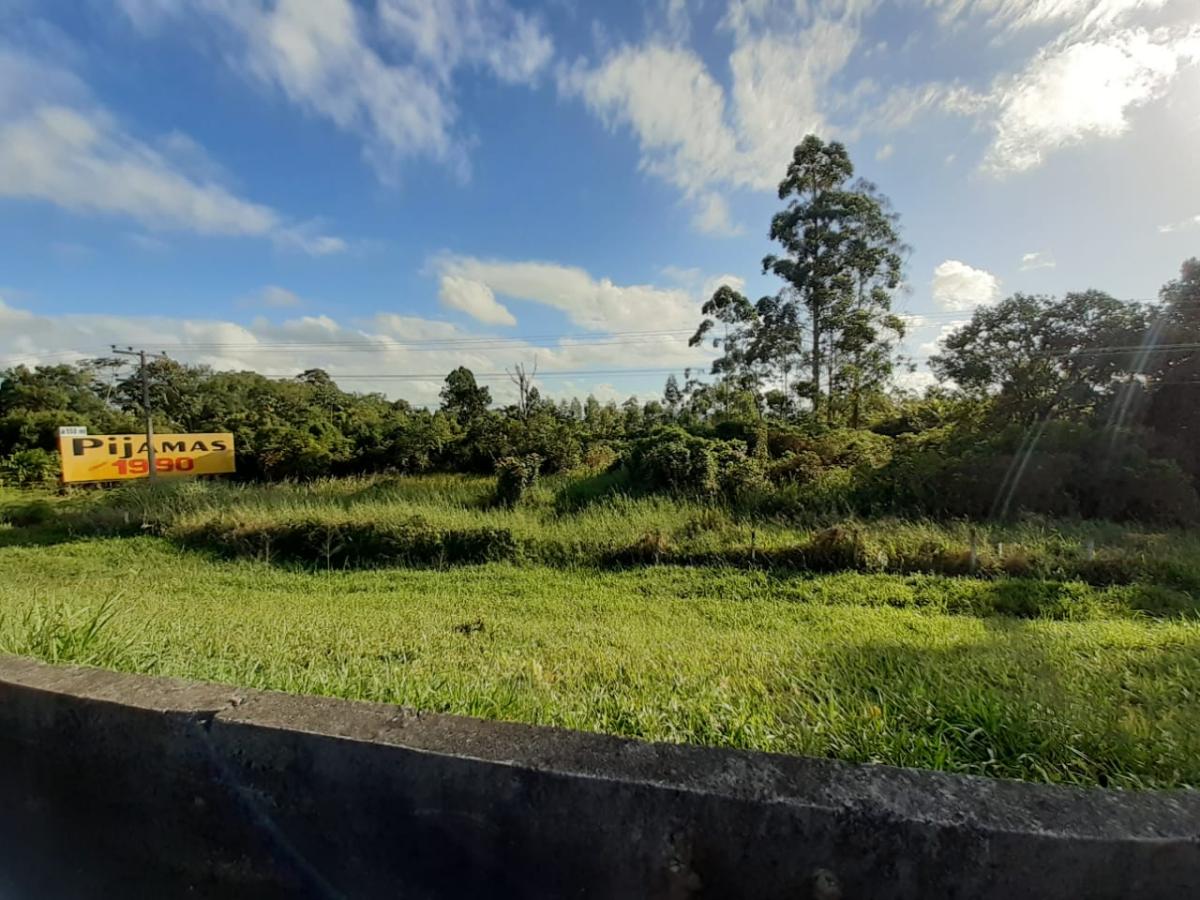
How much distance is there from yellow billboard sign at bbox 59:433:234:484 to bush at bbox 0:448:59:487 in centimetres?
507

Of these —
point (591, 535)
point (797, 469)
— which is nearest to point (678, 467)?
point (797, 469)

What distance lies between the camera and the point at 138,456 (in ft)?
55.7

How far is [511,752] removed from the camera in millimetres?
1047

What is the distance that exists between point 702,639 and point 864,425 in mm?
14370

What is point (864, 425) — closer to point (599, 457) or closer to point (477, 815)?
point (599, 457)

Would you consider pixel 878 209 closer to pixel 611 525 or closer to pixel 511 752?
pixel 611 525

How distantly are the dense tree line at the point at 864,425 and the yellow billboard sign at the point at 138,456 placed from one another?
125 cm

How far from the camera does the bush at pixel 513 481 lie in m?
11.3

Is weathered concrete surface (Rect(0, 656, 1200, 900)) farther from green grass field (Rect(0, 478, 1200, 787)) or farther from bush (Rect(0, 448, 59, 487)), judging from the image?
bush (Rect(0, 448, 59, 487))

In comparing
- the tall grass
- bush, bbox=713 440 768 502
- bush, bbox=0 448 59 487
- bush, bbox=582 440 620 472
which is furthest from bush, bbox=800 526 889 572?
bush, bbox=0 448 59 487

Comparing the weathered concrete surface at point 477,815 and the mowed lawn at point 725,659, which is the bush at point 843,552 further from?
the weathered concrete surface at point 477,815

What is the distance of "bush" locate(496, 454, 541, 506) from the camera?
11.3 m

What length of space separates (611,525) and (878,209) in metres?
13.0

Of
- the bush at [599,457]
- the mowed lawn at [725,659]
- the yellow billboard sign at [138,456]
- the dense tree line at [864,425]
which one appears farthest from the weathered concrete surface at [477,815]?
the yellow billboard sign at [138,456]
